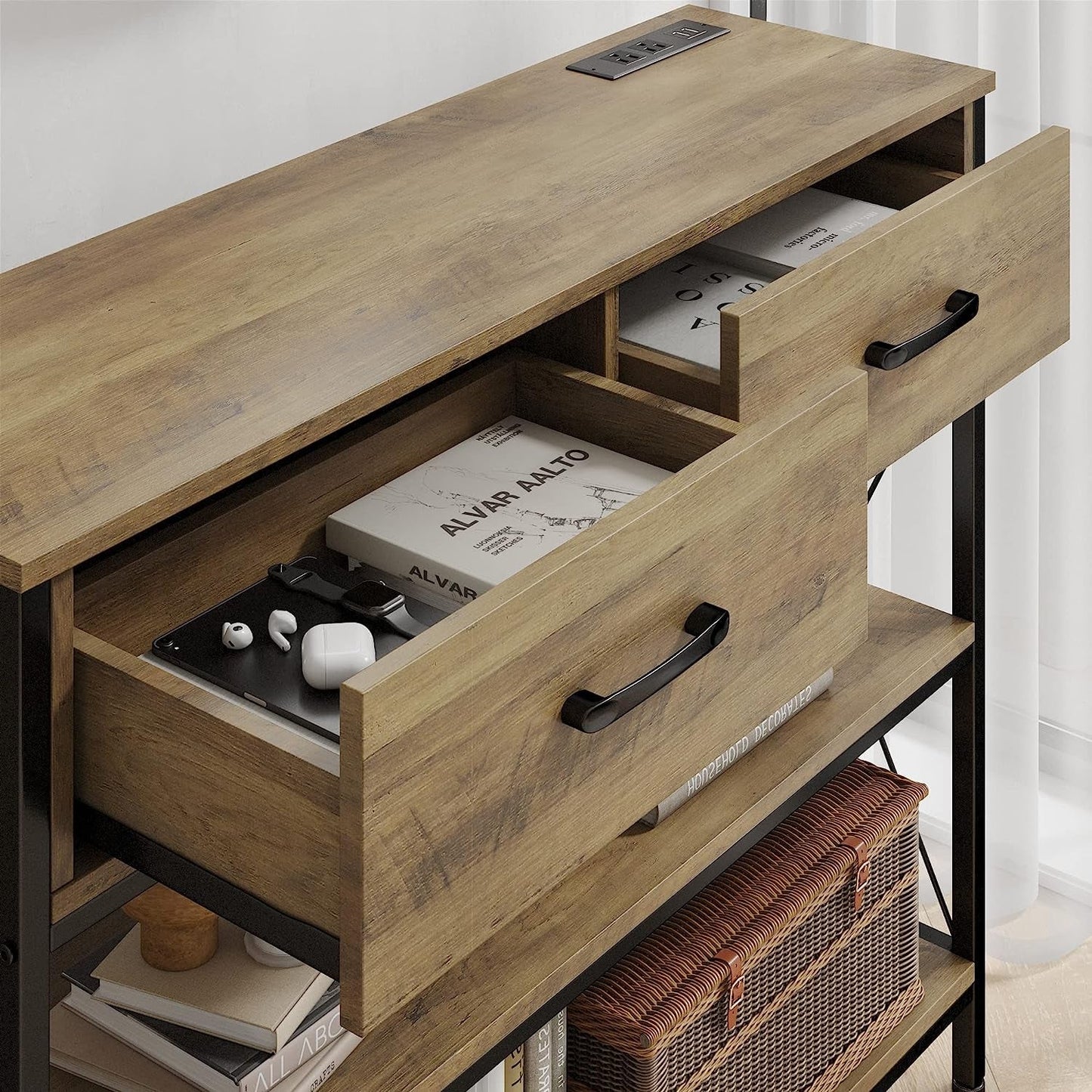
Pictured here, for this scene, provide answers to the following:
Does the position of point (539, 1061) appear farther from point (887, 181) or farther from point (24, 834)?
point (887, 181)

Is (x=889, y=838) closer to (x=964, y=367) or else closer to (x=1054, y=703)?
(x=964, y=367)

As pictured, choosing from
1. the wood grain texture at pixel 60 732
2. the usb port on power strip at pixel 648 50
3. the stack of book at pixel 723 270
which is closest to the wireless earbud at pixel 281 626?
the wood grain texture at pixel 60 732

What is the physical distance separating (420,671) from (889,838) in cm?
84

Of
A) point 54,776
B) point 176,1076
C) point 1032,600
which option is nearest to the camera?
point 54,776

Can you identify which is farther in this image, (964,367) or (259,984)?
(964,367)

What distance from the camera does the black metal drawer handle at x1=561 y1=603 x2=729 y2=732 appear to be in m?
0.84

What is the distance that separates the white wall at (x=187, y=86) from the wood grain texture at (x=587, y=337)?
1.20 ft

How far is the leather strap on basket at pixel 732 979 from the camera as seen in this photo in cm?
129

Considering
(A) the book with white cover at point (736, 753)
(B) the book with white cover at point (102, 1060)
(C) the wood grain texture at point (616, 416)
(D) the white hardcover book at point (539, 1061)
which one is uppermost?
(C) the wood grain texture at point (616, 416)

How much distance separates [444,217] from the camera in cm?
112

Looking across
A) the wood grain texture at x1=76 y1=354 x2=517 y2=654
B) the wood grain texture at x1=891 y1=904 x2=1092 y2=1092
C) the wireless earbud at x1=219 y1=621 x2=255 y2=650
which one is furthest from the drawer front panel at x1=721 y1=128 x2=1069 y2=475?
the wood grain texture at x1=891 y1=904 x2=1092 y2=1092

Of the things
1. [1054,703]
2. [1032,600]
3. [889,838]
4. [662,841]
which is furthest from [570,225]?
[1054,703]

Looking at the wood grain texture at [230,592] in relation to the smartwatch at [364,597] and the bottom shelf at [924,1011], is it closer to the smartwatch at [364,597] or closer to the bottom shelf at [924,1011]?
the smartwatch at [364,597]

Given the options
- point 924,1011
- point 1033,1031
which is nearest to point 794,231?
point 924,1011
